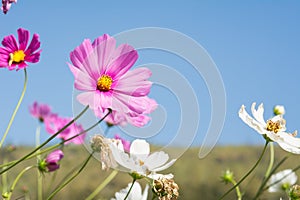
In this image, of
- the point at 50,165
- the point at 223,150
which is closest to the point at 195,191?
the point at 223,150

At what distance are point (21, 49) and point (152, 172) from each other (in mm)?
191

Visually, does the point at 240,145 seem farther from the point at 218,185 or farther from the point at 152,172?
the point at 152,172

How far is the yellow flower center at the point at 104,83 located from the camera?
56cm

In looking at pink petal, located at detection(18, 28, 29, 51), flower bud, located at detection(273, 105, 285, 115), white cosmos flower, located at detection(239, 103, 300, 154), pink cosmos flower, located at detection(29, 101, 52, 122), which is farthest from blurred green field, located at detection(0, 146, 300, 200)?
pink petal, located at detection(18, 28, 29, 51)

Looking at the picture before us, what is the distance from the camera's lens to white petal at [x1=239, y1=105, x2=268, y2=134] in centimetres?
67

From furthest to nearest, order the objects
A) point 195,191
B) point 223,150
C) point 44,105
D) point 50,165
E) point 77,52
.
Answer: point 223,150
point 195,191
point 44,105
point 50,165
point 77,52

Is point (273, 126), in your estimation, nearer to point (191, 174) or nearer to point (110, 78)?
point (110, 78)

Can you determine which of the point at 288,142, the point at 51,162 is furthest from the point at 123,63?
the point at 51,162

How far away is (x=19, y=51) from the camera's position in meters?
0.63

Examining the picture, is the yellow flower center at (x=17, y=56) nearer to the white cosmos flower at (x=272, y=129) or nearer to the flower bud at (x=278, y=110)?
the white cosmos flower at (x=272, y=129)

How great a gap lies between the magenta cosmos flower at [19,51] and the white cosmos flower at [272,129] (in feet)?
0.77

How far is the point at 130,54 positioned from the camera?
0.55m

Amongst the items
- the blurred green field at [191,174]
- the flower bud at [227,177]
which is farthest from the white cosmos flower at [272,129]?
the blurred green field at [191,174]

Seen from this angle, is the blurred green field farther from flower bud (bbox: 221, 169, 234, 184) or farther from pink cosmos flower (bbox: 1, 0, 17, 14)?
pink cosmos flower (bbox: 1, 0, 17, 14)
